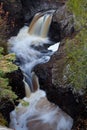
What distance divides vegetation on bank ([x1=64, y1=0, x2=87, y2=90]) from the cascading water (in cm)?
186

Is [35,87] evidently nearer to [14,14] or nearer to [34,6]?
[14,14]

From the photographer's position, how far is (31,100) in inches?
466

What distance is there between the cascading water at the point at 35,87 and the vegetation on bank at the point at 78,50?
1.86 meters

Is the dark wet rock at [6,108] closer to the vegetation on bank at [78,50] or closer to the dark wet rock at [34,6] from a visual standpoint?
the vegetation on bank at [78,50]

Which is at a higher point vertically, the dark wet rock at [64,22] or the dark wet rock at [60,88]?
the dark wet rock at [64,22]

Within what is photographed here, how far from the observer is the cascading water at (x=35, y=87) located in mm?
10773

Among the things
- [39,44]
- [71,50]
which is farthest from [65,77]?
[39,44]

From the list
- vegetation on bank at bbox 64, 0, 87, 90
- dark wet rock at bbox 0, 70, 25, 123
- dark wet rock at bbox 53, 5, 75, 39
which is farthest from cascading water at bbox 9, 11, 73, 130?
vegetation on bank at bbox 64, 0, 87, 90

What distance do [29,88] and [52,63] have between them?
65.7 inches

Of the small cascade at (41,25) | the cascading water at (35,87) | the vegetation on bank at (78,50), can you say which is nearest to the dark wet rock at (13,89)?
the cascading water at (35,87)

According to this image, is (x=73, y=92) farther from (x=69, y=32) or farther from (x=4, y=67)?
(x=69, y=32)

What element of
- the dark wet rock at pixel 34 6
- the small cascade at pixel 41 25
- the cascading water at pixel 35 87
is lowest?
the cascading water at pixel 35 87

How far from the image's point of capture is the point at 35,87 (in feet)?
39.8

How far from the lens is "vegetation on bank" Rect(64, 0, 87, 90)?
7.79m
